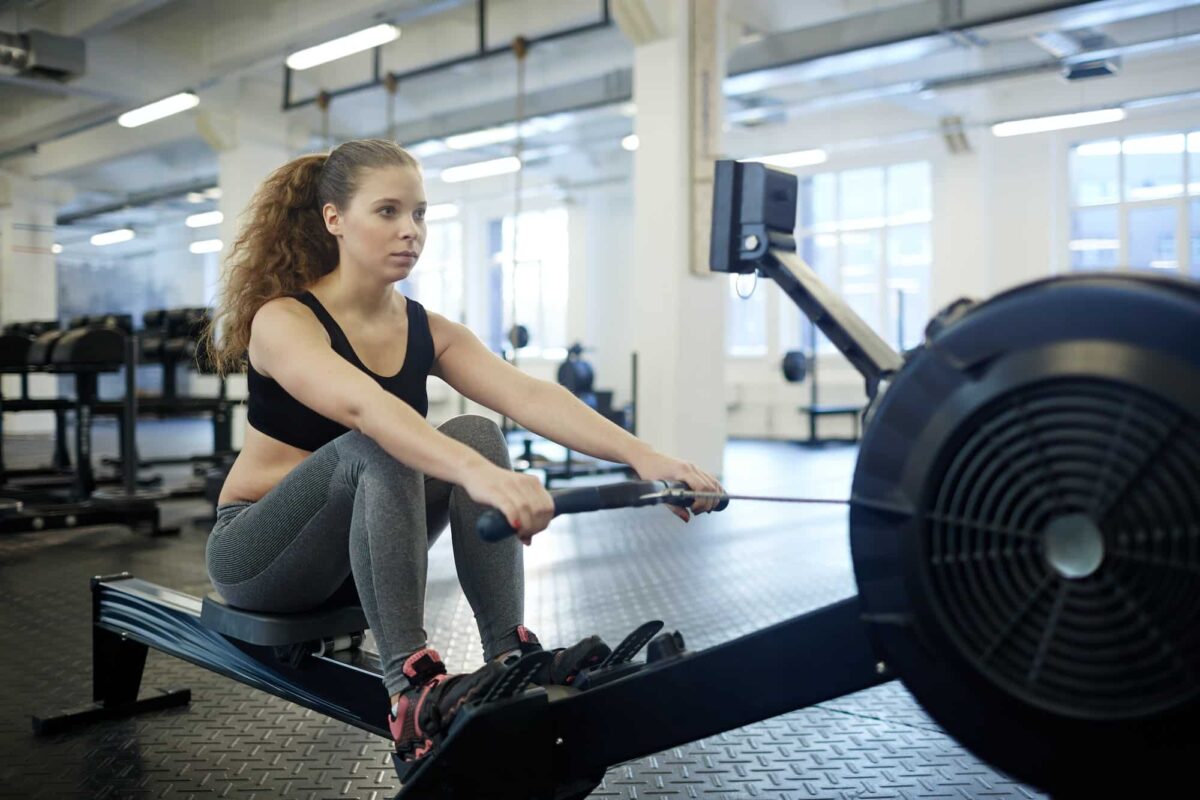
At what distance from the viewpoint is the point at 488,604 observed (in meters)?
1.39

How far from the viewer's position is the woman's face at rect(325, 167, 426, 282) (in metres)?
1.42

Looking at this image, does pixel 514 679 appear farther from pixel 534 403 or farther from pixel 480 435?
pixel 534 403

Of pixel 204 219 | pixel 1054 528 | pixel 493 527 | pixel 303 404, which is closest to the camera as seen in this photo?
pixel 1054 528

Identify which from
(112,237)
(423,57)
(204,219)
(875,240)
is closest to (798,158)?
(875,240)

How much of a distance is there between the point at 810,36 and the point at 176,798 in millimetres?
6335

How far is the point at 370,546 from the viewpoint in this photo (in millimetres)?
1257

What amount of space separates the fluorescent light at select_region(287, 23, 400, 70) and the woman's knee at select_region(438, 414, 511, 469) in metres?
5.53

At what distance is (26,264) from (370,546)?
13.0 m

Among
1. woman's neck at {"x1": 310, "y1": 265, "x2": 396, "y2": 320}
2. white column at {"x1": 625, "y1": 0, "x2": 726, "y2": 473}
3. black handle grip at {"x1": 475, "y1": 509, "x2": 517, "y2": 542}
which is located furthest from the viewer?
white column at {"x1": 625, "y1": 0, "x2": 726, "y2": 473}

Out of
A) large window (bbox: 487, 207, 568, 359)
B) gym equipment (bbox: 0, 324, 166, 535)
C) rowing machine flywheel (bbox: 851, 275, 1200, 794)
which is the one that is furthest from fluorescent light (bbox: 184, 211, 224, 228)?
rowing machine flywheel (bbox: 851, 275, 1200, 794)

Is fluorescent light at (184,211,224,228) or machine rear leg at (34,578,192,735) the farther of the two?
fluorescent light at (184,211,224,228)

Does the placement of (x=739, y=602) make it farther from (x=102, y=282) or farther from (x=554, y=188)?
(x=102, y=282)

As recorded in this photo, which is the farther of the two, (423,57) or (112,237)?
(112,237)

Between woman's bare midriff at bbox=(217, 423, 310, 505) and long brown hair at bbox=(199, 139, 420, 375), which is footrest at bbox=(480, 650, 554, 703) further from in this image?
long brown hair at bbox=(199, 139, 420, 375)
